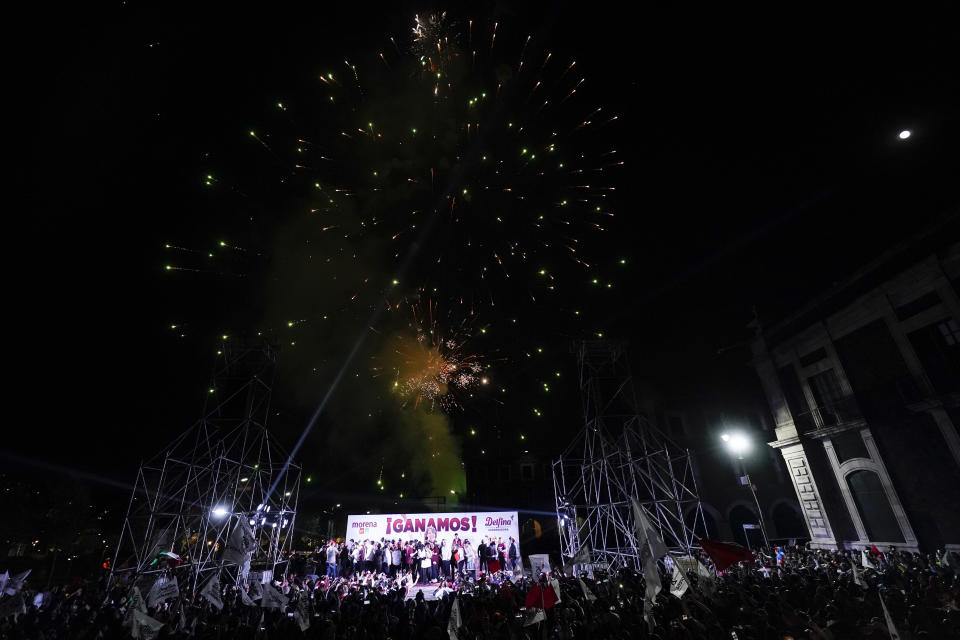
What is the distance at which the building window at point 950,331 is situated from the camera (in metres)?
19.5

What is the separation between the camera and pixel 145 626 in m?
8.98

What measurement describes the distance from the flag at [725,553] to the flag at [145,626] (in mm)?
12167

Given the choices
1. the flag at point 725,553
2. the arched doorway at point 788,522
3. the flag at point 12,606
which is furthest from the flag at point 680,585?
the arched doorway at point 788,522

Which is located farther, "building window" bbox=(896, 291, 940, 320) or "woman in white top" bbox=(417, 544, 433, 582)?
"woman in white top" bbox=(417, 544, 433, 582)

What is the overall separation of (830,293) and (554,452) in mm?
25211

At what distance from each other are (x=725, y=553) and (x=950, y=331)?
1885cm

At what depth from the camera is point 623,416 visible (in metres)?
20.7

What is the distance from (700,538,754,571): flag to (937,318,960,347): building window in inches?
709

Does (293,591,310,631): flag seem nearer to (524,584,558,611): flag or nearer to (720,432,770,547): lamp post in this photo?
(524,584,558,611): flag

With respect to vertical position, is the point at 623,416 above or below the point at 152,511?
above

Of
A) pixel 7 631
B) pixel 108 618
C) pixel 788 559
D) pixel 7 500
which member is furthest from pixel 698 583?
pixel 7 500

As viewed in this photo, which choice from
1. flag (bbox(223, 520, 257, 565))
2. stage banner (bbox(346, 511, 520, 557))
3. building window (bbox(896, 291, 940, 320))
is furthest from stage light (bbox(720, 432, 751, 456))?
flag (bbox(223, 520, 257, 565))

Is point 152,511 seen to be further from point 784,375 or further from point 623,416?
point 784,375

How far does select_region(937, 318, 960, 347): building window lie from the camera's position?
63.8ft
